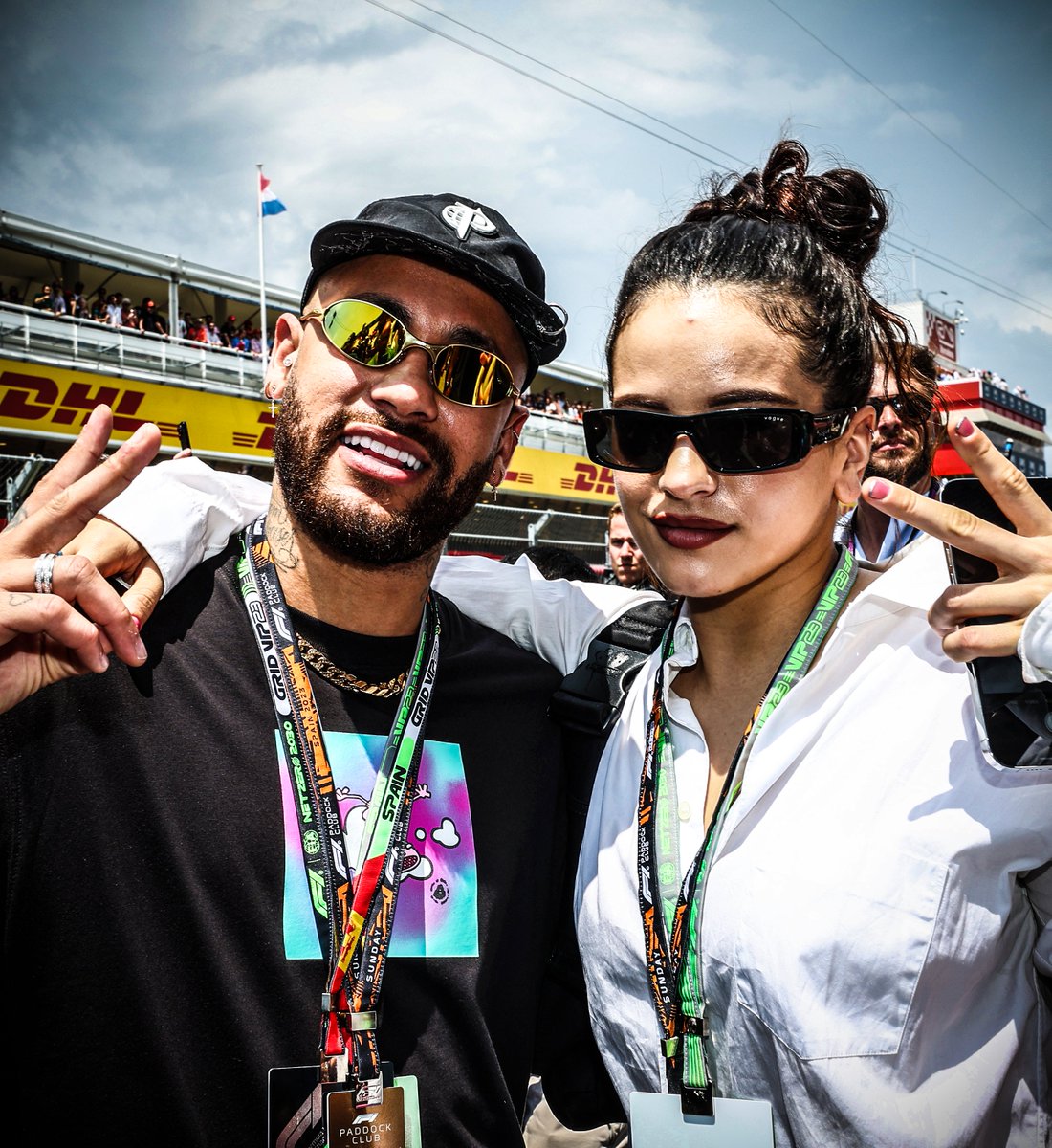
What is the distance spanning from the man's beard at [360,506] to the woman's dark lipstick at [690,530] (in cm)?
59

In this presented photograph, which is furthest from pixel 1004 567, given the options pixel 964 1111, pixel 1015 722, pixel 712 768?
pixel 964 1111

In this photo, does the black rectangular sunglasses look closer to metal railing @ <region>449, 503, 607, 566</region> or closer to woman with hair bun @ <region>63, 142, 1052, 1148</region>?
woman with hair bun @ <region>63, 142, 1052, 1148</region>

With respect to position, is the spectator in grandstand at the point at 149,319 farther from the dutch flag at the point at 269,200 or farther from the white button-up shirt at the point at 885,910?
the white button-up shirt at the point at 885,910

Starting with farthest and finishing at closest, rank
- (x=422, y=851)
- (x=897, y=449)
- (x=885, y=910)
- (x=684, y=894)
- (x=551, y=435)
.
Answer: (x=551, y=435), (x=897, y=449), (x=422, y=851), (x=684, y=894), (x=885, y=910)

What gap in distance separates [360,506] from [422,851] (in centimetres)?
86

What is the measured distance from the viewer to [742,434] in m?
1.96

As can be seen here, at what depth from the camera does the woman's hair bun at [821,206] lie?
2.28 metres

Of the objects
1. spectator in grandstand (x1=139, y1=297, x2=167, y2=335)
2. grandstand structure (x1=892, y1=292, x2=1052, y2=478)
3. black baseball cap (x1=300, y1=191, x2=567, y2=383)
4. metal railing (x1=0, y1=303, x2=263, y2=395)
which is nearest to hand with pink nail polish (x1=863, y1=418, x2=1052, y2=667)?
black baseball cap (x1=300, y1=191, x2=567, y2=383)

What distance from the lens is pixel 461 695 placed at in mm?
2285

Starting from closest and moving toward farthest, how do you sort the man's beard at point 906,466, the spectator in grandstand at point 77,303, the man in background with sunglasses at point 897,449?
the man in background with sunglasses at point 897,449
the man's beard at point 906,466
the spectator in grandstand at point 77,303

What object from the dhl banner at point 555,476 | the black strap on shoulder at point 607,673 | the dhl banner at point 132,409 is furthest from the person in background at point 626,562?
the dhl banner at point 555,476

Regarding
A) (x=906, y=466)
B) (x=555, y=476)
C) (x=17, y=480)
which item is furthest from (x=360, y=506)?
(x=555, y=476)

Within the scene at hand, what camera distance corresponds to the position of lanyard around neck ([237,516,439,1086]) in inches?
69.1

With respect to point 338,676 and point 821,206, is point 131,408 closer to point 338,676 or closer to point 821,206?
point 338,676
